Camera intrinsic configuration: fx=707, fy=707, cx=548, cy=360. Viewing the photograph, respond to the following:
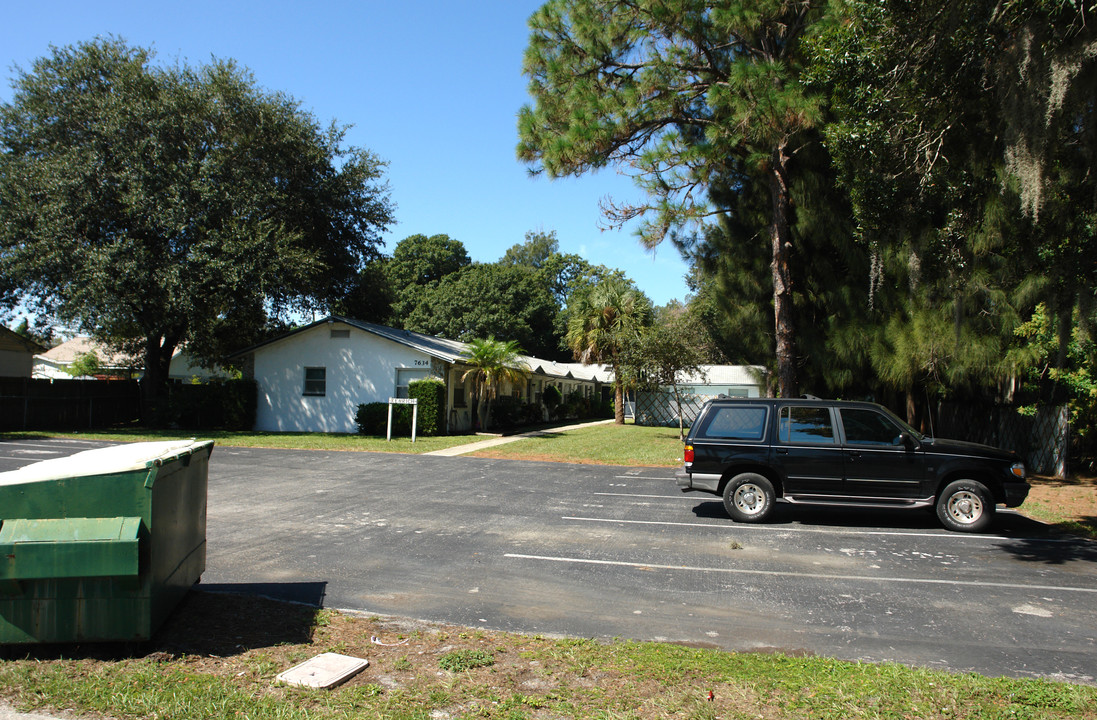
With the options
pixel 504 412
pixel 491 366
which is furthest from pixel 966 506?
pixel 504 412

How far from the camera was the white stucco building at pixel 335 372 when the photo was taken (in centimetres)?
2580

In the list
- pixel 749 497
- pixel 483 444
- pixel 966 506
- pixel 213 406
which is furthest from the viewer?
pixel 213 406

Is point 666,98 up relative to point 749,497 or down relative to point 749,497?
up

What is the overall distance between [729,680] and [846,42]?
28.2ft

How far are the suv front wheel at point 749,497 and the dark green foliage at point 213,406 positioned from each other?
2142 centimetres

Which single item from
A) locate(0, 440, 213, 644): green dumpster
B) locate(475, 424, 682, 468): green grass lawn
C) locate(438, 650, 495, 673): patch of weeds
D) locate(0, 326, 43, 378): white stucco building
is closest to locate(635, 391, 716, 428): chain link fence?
locate(475, 424, 682, 468): green grass lawn

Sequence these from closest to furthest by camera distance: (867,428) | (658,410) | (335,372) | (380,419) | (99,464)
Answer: (99,464) < (867,428) < (380,419) < (335,372) < (658,410)

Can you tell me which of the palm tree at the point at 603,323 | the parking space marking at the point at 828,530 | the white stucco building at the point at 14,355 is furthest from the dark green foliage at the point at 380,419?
the white stucco building at the point at 14,355

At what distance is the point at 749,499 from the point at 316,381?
66.1 ft

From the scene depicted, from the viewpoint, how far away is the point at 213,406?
26.8 metres

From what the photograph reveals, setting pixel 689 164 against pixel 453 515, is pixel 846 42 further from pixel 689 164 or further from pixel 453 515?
pixel 453 515

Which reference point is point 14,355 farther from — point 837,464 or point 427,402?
point 837,464

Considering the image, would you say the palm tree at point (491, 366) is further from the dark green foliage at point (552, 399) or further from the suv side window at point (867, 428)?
the suv side window at point (867, 428)

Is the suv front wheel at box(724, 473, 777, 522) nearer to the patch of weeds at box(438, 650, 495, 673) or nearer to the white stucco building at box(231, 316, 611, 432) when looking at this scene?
the patch of weeds at box(438, 650, 495, 673)
